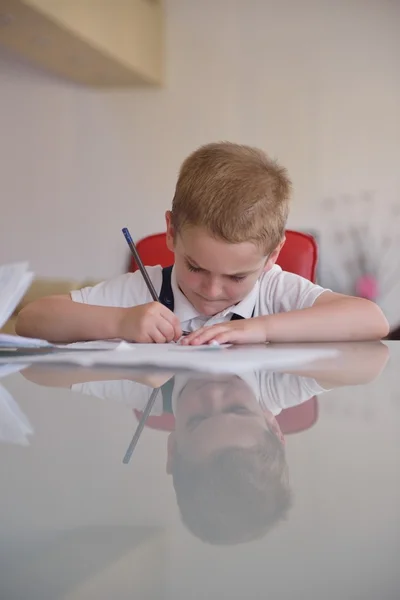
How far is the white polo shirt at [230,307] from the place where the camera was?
4.06 ft

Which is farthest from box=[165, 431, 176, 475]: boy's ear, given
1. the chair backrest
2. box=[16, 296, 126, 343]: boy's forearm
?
the chair backrest

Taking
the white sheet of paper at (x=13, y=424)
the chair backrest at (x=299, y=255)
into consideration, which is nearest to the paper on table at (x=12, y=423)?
the white sheet of paper at (x=13, y=424)

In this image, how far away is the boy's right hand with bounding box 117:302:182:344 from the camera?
96 centimetres

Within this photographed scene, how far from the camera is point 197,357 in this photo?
0.70m

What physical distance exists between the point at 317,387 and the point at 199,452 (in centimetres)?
24

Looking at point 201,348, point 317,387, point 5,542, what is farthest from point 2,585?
point 201,348

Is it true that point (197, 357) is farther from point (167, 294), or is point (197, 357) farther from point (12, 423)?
point (167, 294)

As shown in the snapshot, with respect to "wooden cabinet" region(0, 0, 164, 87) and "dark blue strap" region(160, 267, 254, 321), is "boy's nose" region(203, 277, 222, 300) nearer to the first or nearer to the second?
"dark blue strap" region(160, 267, 254, 321)

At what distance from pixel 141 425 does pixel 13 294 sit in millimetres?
516

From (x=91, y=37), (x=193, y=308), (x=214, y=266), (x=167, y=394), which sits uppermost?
(x=91, y=37)

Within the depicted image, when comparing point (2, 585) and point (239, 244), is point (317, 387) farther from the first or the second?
point (239, 244)

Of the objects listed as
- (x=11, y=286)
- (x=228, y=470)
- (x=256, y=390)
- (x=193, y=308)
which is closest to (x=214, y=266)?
(x=193, y=308)

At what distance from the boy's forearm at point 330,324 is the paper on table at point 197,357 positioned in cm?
14

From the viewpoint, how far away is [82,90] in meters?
3.64
